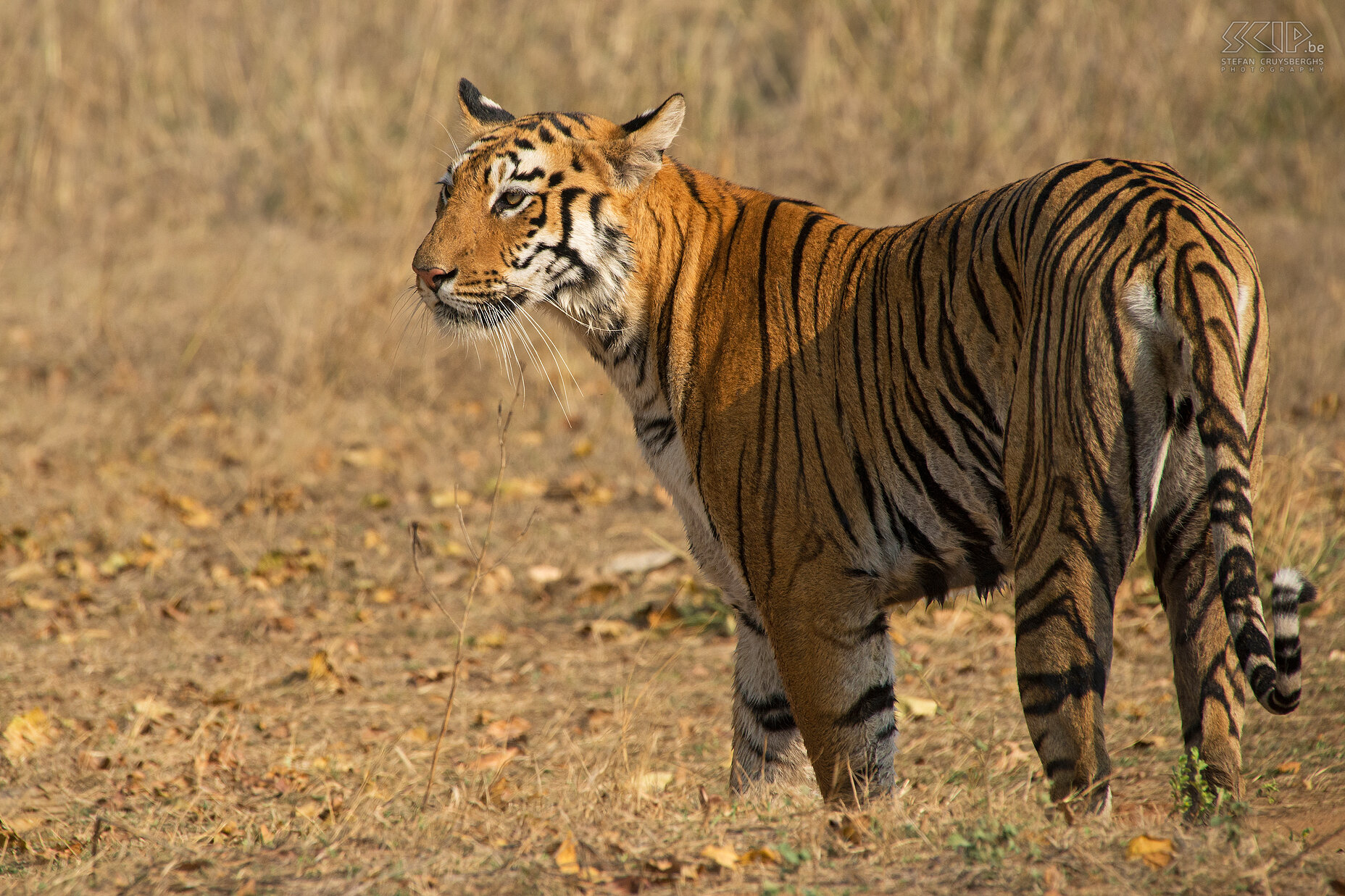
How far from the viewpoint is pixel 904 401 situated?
291 centimetres

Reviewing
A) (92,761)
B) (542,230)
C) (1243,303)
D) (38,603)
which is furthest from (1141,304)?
(38,603)

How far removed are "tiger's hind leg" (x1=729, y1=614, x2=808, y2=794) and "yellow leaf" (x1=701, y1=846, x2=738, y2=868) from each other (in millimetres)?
943

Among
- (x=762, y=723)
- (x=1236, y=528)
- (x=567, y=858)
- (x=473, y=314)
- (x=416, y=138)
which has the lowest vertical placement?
(x=762, y=723)

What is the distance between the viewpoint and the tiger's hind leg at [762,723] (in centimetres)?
346

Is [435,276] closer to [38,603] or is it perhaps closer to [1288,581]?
[1288,581]

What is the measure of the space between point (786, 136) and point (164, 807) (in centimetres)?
834

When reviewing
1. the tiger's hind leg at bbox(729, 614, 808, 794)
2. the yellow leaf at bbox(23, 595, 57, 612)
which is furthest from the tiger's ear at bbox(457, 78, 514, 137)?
the yellow leaf at bbox(23, 595, 57, 612)

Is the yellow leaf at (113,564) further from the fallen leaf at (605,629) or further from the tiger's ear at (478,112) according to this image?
the tiger's ear at (478,112)

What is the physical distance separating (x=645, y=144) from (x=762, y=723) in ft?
5.25

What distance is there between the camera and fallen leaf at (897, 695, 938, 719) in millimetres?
4262

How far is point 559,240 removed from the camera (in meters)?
3.37

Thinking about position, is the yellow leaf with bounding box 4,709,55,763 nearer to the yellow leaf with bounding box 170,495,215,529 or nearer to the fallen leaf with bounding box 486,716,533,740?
the fallen leaf with bounding box 486,716,533,740

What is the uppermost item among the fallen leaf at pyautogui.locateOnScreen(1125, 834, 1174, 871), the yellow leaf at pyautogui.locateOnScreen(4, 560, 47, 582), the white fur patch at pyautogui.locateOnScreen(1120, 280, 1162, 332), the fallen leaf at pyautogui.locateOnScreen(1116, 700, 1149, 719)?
the white fur patch at pyautogui.locateOnScreen(1120, 280, 1162, 332)

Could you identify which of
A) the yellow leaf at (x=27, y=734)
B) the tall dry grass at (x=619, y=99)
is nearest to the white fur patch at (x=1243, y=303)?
the yellow leaf at (x=27, y=734)
